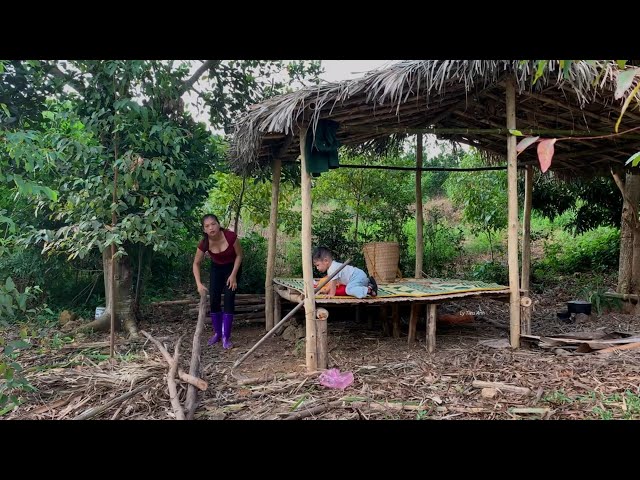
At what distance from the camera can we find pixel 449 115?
623 centimetres

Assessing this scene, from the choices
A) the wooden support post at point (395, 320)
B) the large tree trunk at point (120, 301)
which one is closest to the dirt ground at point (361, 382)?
the wooden support post at point (395, 320)

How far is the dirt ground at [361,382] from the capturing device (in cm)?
365

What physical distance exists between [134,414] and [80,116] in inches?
151

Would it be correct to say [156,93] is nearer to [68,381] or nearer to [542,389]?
[68,381]

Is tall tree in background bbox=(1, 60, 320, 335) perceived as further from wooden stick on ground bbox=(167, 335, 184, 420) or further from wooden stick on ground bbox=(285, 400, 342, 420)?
wooden stick on ground bbox=(285, 400, 342, 420)

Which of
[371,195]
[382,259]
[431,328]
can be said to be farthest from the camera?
[371,195]

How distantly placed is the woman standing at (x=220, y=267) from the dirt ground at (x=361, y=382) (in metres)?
0.31

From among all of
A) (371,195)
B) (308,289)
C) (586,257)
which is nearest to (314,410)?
(308,289)

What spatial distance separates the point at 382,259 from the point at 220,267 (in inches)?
88.5

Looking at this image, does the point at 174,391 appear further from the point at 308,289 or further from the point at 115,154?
the point at 115,154

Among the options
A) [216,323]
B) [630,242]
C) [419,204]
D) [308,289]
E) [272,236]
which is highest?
[419,204]

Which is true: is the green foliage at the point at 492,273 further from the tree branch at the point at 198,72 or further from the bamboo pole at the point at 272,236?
the tree branch at the point at 198,72

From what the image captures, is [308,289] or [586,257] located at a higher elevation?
[586,257]

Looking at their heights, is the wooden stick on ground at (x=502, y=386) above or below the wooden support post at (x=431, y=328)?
below
